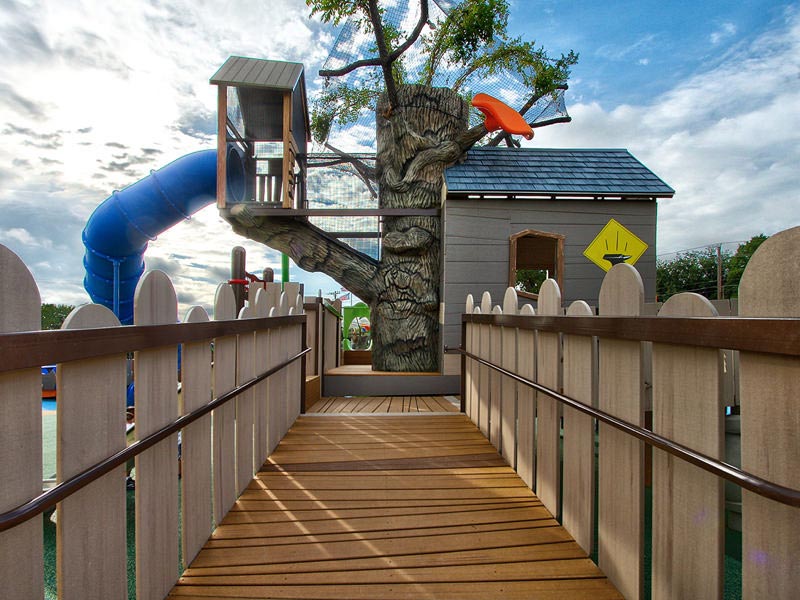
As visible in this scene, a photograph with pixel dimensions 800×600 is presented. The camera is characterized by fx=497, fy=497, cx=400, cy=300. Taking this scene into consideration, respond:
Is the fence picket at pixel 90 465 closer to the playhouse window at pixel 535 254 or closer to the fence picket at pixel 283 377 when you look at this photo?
the fence picket at pixel 283 377

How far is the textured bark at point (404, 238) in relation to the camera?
837 cm

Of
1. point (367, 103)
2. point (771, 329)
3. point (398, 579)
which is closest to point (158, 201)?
point (367, 103)

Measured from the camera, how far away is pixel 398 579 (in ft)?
6.72

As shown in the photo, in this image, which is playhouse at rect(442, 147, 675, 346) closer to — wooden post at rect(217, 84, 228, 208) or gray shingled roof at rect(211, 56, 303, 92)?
gray shingled roof at rect(211, 56, 303, 92)

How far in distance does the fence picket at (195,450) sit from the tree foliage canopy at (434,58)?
7.25m

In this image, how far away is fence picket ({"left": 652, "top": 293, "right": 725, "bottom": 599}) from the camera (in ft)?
4.95

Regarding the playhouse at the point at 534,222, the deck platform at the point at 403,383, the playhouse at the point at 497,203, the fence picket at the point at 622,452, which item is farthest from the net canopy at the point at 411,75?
the fence picket at the point at 622,452

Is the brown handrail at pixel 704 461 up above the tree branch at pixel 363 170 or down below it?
below

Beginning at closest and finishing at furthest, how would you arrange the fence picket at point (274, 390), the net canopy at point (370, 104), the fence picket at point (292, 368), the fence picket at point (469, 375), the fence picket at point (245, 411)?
the fence picket at point (245, 411) < the fence picket at point (274, 390) < the fence picket at point (292, 368) < the fence picket at point (469, 375) < the net canopy at point (370, 104)

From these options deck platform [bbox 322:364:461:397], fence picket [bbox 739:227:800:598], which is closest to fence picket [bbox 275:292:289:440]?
deck platform [bbox 322:364:461:397]

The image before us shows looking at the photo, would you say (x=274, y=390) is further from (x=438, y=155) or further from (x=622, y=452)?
(x=438, y=155)

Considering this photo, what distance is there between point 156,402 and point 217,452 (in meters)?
0.72

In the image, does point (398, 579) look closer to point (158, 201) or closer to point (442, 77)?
point (158, 201)

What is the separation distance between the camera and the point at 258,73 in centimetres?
838
